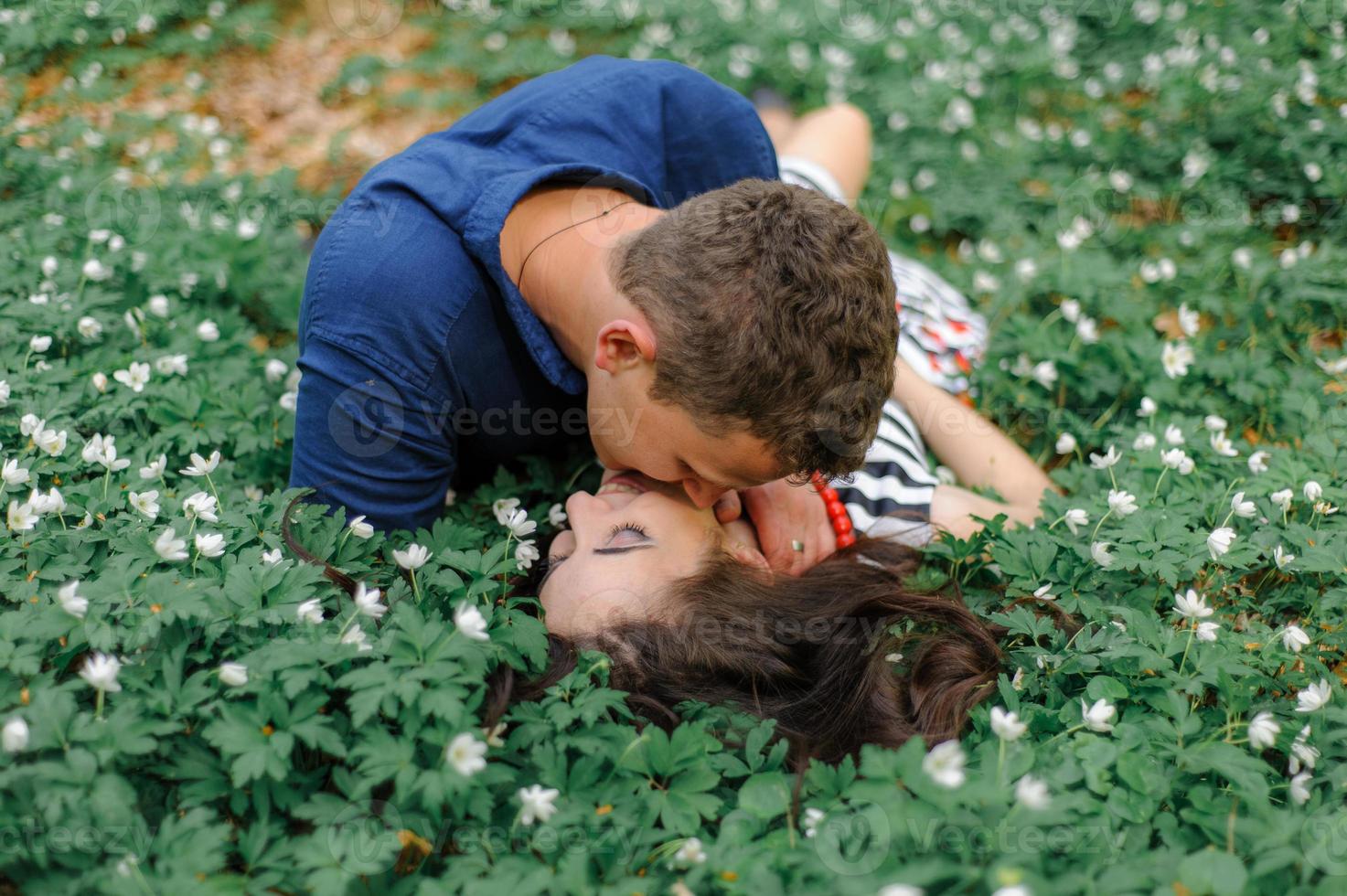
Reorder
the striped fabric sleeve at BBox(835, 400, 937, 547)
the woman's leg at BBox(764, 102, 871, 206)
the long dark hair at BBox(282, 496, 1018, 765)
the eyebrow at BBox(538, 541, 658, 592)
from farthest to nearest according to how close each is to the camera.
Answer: the woman's leg at BBox(764, 102, 871, 206)
the striped fabric sleeve at BBox(835, 400, 937, 547)
the eyebrow at BBox(538, 541, 658, 592)
the long dark hair at BBox(282, 496, 1018, 765)

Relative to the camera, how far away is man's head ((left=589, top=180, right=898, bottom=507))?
6.96ft

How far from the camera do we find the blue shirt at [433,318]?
2.57 metres

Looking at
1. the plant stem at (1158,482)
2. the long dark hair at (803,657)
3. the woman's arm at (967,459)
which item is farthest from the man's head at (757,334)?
the plant stem at (1158,482)

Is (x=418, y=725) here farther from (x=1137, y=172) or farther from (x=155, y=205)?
(x=1137, y=172)

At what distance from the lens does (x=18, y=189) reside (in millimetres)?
4109

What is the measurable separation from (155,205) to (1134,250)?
4.50m

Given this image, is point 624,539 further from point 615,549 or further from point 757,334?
point 757,334

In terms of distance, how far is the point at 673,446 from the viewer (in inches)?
93.0

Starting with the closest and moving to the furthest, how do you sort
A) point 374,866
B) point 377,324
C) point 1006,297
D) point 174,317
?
point 374,866 < point 377,324 < point 174,317 < point 1006,297

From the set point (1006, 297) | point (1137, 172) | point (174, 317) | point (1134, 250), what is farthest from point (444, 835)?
point (1137, 172)

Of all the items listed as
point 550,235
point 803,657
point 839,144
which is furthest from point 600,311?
point 839,144

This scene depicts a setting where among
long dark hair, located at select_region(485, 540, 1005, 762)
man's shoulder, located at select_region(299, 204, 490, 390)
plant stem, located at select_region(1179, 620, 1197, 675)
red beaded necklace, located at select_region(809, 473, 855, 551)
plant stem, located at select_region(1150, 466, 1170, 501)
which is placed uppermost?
man's shoulder, located at select_region(299, 204, 490, 390)

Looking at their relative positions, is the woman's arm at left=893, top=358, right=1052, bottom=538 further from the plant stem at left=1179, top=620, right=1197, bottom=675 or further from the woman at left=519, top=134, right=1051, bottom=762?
the plant stem at left=1179, top=620, right=1197, bottom=675

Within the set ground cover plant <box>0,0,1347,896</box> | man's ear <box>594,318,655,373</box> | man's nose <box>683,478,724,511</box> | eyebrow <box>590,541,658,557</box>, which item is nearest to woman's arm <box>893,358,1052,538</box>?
ground cover plant <box>0,0,1347,896</box>
